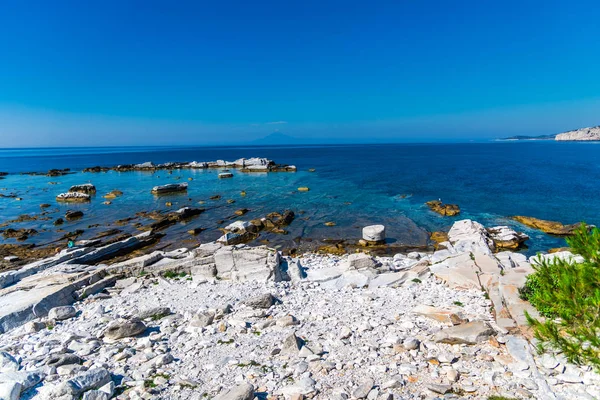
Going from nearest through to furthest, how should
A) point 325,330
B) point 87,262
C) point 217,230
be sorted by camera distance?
point 325,330 < point 87,262 < point 217,230

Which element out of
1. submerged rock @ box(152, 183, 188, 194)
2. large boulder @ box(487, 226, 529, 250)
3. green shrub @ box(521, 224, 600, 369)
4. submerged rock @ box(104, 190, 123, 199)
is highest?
green shrub @ box(521, 224, 600, 369)

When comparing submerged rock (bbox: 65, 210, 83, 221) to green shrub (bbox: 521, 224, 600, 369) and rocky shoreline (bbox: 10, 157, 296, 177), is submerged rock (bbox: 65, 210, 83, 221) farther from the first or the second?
rocky shoreline (bbox: 10, 157, 296, 177)

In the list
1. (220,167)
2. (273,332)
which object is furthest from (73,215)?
(220,167)

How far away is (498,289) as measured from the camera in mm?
12984

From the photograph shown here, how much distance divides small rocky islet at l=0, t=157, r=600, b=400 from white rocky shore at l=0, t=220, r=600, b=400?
0.05 meters

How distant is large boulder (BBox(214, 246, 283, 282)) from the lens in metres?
17.2

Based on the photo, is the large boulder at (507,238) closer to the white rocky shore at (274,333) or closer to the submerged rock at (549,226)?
the submerged rock at (549,226)

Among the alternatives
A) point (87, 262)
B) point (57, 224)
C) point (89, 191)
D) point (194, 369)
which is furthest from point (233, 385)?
point (89, 191)

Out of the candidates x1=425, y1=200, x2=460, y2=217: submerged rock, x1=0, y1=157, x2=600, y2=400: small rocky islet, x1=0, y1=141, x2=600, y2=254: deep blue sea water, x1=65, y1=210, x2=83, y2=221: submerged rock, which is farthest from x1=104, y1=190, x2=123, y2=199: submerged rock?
x1=425, y1=200, x2=460, y2=217: submerged rock

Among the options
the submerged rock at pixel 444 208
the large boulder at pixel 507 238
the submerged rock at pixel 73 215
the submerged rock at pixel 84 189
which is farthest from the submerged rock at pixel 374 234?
the submerged rock at pixel 84 189

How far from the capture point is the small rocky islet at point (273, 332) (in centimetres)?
790

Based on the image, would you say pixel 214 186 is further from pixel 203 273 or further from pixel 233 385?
pixel 233 385

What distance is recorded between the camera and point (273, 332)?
36.4 feet

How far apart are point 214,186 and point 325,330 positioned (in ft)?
172
